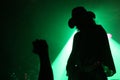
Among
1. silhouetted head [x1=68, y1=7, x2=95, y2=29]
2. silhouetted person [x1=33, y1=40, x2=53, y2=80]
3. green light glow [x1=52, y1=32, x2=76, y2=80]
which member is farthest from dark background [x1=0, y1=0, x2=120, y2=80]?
silhouetted person [x1=33, y1=40, x2=53, y2=80]

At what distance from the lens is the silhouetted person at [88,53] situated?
Answer: 112 centimetres

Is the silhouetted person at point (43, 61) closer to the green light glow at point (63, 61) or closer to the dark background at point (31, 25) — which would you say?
the dark background at point (31, 25)

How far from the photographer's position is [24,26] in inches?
364

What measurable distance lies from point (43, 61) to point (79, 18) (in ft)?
1.47

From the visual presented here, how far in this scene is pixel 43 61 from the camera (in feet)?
2.62

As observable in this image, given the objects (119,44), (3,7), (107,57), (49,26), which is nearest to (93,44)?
(107,57)

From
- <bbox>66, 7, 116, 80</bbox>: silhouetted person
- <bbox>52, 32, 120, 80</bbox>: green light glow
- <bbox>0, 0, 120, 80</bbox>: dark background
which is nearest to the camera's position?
<bbox>66, 7, 116, 80</bbox>: silhouetted person

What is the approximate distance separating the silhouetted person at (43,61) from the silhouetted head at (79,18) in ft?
1.23

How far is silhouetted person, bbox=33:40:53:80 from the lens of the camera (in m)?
0.79

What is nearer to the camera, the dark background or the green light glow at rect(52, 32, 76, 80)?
the dark background

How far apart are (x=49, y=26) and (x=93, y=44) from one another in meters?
8.84

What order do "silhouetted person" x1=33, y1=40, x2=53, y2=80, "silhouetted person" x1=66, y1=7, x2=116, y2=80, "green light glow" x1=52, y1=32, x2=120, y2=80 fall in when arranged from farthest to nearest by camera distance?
"green light glow" x1=52, y1=32, x2=120, y2=80 < "silhouetted person" x1=66, y1=7, x2=116, y2=80 < "silhouetted person" x1=33, y1=40, x2=53, y2=80

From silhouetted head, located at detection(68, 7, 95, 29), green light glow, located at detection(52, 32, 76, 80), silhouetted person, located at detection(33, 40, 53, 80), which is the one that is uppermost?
green light glow, located at detection(52, 32, 76, 80)

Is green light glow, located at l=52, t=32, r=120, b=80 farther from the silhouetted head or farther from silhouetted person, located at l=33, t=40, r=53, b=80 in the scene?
silhouetted person, located at l=33, t=40, r=53, b=80
